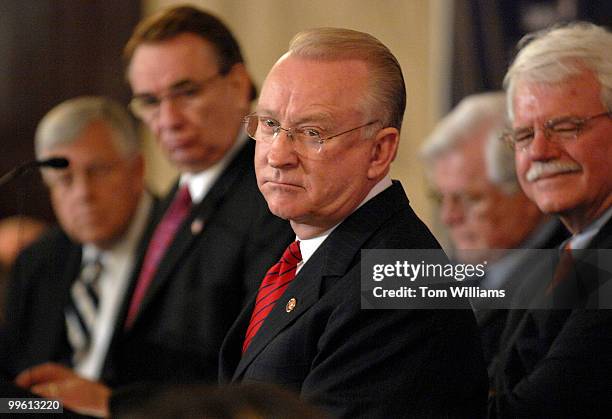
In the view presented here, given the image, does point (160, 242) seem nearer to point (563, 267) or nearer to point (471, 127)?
Result: point (563, 267)

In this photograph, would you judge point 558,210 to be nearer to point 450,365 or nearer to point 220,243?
point 450,365

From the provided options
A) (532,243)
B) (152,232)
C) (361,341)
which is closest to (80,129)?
(152,232)

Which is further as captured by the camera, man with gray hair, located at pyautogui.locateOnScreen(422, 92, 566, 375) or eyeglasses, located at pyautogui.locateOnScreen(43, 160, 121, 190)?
eyeglasses, located at pyautogui.locateOnScreen(43, 160, 121, 190)

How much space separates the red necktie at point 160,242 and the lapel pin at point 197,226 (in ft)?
0.43

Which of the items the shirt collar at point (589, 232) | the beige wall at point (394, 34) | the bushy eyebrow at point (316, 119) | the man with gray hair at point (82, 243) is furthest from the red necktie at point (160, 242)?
the shirt collar at point (589, 232)

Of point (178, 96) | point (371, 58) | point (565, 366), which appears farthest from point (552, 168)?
point (178, 96)

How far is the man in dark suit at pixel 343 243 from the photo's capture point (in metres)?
2.06

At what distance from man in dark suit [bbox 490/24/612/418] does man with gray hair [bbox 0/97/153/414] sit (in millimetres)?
1229

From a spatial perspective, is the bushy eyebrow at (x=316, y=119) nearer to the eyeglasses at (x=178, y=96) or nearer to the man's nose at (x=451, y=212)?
the eyeglasses at (x=178, y=96)

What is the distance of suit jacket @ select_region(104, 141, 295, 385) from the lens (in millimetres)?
2637

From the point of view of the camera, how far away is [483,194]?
3922mm

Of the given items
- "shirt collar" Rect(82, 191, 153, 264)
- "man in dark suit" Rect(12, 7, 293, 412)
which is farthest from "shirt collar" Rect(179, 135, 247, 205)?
"shirt collar" Rect(82, 191, 153, 264)

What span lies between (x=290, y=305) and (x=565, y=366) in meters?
0.61

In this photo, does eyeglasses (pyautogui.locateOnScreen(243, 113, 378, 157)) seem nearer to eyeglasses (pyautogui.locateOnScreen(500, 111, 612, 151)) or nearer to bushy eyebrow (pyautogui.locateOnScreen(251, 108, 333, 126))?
bushy eyebrow (pyautogui.locateOnScreen(251, 108, 333, 126))
